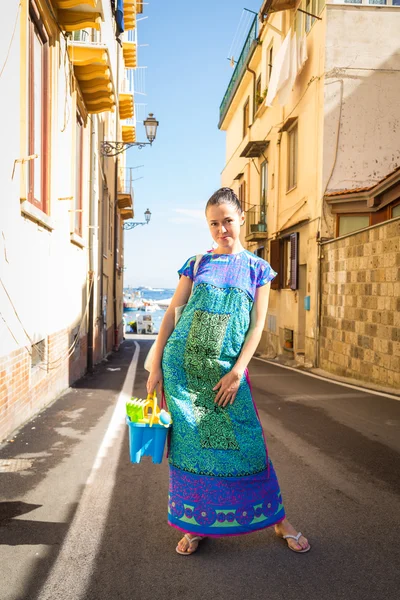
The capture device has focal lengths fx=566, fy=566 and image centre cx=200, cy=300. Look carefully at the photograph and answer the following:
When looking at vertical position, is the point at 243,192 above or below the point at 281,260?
above

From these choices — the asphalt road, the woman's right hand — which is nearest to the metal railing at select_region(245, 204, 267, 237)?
the asphalt road

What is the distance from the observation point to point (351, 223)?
15.6 metres

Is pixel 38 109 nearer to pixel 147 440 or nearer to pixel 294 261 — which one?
pixel 147 440

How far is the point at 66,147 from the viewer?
9562 mm

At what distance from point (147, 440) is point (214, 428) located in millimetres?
382

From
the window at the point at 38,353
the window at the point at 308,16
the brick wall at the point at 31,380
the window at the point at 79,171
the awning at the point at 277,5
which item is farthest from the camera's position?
the awning at the point at 277,5

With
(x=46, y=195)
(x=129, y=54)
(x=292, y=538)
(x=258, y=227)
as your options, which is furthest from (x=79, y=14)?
(x=129, y=54)

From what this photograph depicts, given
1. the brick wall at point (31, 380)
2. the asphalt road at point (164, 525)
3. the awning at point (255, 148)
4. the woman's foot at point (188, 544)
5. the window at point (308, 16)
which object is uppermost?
the window at point (308, 16)

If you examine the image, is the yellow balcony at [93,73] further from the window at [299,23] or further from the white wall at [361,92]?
the window at [299,23]

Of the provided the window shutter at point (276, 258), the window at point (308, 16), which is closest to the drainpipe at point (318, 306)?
the window shutter at point (276, 258)

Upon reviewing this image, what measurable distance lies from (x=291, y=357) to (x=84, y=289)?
31.0ft

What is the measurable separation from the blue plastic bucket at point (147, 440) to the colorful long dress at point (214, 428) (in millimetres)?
82

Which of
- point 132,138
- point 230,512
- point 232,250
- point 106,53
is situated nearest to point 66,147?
point 106,53

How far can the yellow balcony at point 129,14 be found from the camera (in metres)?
25.0
